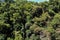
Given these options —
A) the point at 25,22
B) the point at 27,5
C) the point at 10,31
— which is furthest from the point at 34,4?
the point at 10,31

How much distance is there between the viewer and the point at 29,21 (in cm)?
1052

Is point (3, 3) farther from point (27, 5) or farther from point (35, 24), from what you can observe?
point (35, 24)

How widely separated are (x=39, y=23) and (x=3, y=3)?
2.54m

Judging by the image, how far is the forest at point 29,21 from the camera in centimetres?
A: 1002

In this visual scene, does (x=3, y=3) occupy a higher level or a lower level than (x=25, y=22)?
higher

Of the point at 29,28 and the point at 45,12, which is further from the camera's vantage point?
the point at 45,12

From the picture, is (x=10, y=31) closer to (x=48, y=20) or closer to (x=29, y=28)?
(x=29, y=28)

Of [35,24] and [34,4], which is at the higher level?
[34,4]

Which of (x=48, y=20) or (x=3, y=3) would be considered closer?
(x=48, y=20)

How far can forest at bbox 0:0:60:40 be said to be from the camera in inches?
394

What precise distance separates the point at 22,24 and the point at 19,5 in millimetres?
1333

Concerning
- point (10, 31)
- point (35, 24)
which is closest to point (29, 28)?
point (35, 24)

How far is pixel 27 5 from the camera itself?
437 inches

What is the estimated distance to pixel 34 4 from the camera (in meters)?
11.4
